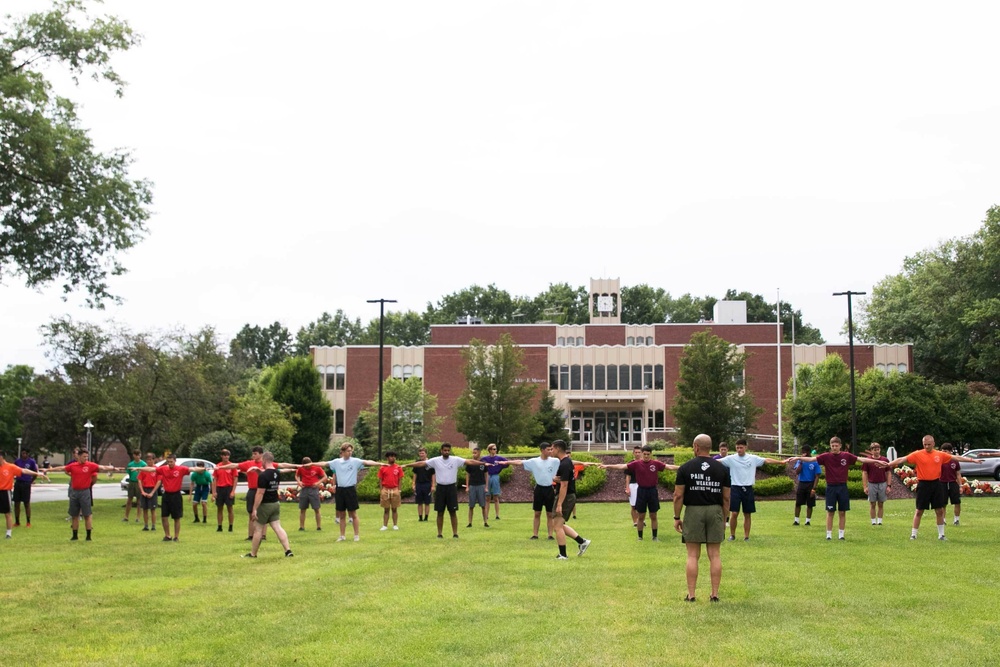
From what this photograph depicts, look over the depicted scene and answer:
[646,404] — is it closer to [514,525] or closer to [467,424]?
[467,424]

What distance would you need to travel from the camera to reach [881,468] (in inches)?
816

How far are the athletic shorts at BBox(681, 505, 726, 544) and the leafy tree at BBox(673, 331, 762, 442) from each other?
117 feet

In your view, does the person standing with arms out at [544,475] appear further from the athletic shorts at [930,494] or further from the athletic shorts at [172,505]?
the athletic shorts at [172,505]

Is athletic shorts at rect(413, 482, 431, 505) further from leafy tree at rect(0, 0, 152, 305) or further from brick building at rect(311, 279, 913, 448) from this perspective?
brick building at rect(311, 279, 913, 448)

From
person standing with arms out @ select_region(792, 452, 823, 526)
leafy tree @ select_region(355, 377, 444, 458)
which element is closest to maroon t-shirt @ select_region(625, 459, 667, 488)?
person standing with arms out @ select_region(792, 452, 823, 526)

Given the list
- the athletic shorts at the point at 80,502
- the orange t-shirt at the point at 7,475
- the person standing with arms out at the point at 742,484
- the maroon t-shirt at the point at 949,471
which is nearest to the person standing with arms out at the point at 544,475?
the person standing with arms out at the point at 742,484

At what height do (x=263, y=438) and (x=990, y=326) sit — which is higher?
(x=990, y=326)

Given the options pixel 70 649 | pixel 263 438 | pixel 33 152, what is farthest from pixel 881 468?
pixel 263 438

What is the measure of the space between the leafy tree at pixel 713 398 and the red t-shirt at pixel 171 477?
30.2m

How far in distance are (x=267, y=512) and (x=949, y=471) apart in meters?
13.0

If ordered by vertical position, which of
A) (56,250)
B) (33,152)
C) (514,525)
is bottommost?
(514,525)

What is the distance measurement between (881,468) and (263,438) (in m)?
39.5

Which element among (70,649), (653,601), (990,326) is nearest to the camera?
(70,649)

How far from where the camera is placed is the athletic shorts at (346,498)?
19656mm
